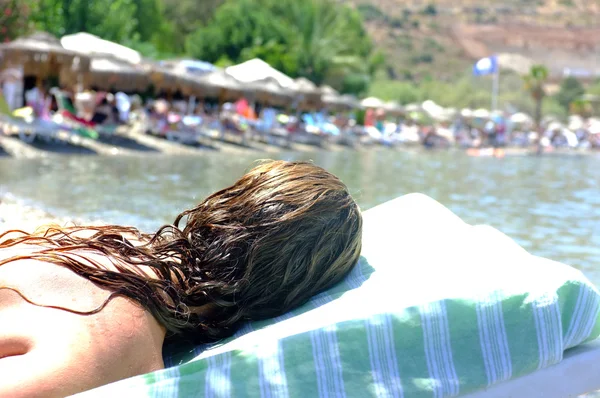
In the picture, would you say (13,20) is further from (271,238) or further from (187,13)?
(187,13)

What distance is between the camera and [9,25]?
14.3 metres

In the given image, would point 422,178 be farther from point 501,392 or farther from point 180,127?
point 501,392

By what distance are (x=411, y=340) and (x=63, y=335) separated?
715 millimetres

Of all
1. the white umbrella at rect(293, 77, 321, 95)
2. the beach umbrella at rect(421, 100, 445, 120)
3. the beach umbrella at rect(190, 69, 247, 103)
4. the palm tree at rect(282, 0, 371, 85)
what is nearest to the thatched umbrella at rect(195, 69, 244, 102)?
the beach umbrella at rect(190, 69, 247, 103)

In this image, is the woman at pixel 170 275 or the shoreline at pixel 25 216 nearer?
the woman at pixel 170 275

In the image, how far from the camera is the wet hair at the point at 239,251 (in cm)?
176

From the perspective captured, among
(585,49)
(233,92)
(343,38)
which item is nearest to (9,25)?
(233,92)

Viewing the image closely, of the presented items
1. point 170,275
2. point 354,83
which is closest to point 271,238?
point 170,275

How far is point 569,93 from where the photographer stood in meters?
66.0

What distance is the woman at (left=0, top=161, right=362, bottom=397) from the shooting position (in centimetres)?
154

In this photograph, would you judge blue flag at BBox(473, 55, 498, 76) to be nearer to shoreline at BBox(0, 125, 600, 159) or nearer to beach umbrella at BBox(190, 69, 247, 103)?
shoreline at BBox(0, 125, 600, 159)

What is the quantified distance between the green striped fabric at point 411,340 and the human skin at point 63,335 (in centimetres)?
7

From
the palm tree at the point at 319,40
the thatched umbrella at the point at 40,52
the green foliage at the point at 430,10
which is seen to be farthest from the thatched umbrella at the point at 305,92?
the green foliage at the point at 430,10

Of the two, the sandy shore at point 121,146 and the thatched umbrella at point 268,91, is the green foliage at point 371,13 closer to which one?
the thatched umbrella at point 268,91
